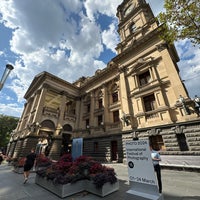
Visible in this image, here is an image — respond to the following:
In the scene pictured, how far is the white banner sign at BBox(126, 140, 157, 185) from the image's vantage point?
3920 mm

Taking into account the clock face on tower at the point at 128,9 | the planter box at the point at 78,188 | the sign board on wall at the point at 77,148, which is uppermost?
the clock face on tower at the point at 128,9

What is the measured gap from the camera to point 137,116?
14391 mm

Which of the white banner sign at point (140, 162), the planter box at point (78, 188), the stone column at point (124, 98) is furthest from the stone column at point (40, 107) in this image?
the white banner sign at point (140, 162)

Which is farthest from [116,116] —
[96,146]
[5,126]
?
[5,126]

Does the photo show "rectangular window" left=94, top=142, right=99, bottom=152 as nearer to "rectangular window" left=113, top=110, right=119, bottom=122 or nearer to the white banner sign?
"rectangular window" left=113, top=110, right=119, bottom=122

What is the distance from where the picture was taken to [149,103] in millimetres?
14531

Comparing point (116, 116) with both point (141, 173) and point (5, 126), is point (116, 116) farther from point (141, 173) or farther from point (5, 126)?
point (5, 126)

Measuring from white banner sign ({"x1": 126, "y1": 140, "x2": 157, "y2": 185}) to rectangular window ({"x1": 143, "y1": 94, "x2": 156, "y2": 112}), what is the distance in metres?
10.7

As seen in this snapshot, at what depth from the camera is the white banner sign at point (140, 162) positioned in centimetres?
392

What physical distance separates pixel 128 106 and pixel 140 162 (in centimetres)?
1167

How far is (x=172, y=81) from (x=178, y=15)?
612 centimetres

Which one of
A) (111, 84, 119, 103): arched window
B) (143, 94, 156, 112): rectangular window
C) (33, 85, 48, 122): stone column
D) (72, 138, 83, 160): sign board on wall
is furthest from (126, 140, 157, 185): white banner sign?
(33, 85, 48, 122): stone column

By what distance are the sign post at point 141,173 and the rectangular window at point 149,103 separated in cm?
1070

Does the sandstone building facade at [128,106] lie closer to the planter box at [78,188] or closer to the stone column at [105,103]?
the stone column at [105,103]
